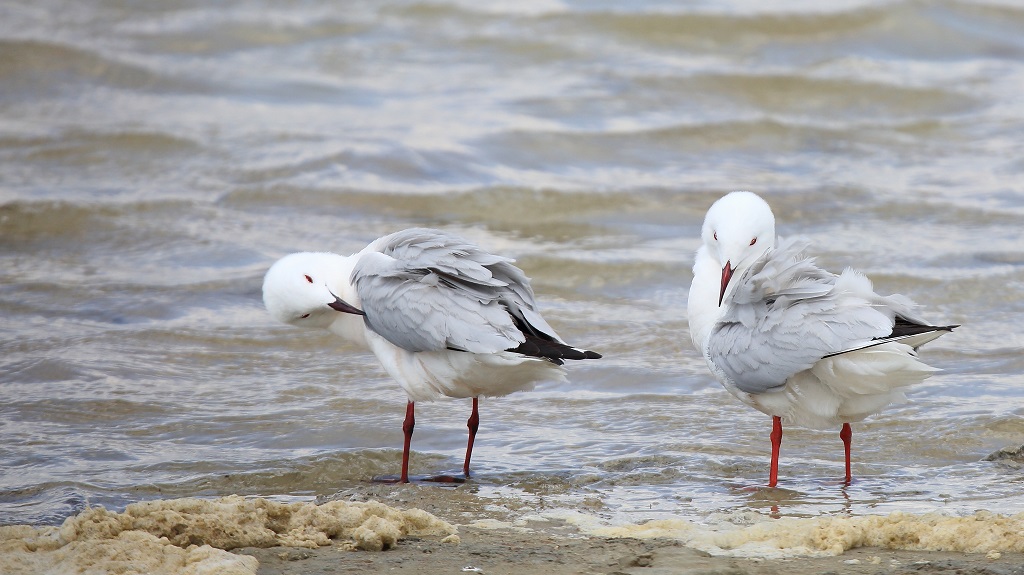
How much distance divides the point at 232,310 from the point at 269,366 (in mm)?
1232

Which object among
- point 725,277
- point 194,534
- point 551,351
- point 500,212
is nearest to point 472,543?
point 194,534

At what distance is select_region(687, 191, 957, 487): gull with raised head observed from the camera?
4.75 metres

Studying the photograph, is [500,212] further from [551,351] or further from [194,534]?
[194,534]

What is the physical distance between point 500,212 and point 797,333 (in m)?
6.23

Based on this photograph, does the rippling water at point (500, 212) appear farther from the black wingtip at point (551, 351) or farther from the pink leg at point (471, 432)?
the black wingtip at point (551, 351)

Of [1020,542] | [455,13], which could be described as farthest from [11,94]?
[1020,542]

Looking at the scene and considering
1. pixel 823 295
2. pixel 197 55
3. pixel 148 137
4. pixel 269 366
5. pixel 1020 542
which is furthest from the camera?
pixel 197 55

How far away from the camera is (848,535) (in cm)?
397

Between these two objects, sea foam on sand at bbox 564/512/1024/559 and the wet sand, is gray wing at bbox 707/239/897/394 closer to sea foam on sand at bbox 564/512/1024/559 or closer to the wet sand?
sea foam on sand at bbox 564/512/1024/559

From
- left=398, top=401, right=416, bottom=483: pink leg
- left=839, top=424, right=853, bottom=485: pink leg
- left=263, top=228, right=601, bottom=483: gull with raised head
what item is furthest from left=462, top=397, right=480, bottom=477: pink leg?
left=839, top=424, right=853, bottom=485: pink leg

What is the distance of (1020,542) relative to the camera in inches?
152

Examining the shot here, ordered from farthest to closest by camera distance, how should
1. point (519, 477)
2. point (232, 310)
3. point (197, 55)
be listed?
point (197, 55) < point (232, 310) < point (519, 477)

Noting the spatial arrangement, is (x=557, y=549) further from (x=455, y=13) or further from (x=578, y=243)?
(x=455, y=13)

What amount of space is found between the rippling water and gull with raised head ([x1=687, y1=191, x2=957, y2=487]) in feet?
1.24
